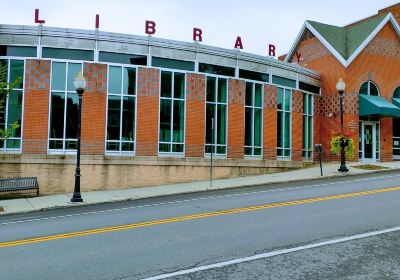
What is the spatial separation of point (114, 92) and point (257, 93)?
8.80 meters

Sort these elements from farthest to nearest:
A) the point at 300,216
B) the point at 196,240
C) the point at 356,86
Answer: the point at 356,86
the point at 300,216
the point at 196,240

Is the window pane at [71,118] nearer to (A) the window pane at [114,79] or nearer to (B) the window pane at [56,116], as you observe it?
(B) the window pane at [56,116]

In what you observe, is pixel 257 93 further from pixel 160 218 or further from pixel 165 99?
pixel 160 218

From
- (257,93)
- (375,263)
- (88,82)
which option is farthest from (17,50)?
(375,263)

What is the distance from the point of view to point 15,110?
20.3 metres

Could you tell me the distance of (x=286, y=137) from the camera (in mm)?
27047

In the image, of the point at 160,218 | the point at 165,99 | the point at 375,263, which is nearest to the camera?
the point at 375,263

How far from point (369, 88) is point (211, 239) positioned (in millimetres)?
24034

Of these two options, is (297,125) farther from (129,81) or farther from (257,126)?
(129,81)

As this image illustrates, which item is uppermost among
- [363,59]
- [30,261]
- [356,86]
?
[363,59]

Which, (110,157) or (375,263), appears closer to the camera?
(375,263)

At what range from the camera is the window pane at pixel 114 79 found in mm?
21500

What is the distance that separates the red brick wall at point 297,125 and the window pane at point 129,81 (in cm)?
1090

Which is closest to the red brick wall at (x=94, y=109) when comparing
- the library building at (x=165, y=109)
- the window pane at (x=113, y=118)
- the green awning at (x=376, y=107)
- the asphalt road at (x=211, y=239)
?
the library building at (x=165, y=109)
